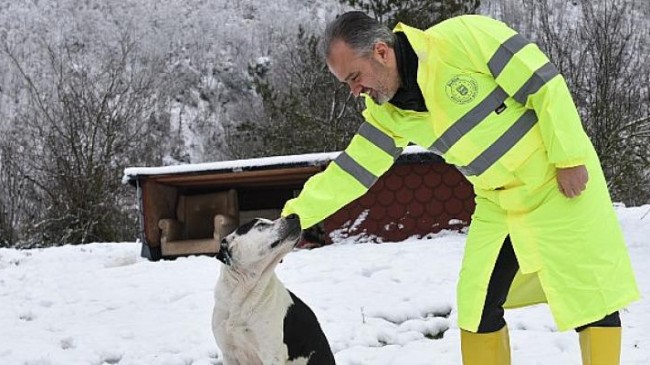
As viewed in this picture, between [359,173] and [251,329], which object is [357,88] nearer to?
[359,173]

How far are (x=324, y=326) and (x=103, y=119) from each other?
1508 cm

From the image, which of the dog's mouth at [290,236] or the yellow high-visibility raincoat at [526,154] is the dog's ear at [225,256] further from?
the yellow high-visibility raincoat at [526,154]

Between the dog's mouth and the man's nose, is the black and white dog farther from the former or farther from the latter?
the man's nose

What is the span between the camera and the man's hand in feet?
6.88

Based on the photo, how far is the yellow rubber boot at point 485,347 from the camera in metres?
2.49

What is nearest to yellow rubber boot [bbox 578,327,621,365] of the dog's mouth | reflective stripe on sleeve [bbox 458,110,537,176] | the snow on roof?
reflective stripe on sleeve [bbox 458,110,537,176]

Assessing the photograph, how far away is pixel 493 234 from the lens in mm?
2404

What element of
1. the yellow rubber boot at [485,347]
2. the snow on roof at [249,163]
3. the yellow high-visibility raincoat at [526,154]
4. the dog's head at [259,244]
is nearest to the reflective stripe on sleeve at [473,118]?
the yellow high-visibility raincoat at [526,154]

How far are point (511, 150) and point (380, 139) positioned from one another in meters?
0.57

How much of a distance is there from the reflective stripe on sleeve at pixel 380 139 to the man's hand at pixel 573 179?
682mm

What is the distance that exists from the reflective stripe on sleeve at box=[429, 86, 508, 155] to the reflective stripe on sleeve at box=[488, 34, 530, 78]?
0.08 metres

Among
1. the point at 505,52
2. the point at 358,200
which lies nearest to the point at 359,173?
the point at 505,52

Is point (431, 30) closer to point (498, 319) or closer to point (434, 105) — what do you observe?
point (434, 105)

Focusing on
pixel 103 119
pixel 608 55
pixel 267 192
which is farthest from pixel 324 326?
pixel 103 119
